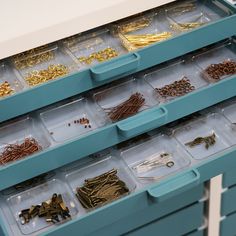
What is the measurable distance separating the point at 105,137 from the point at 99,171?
16 cm

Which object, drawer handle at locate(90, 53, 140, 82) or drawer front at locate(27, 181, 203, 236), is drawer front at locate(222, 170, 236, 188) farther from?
drawer handle at locate(90, 53, 140, 82)

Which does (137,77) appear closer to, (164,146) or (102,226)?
(164,146)

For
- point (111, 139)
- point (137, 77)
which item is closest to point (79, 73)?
point (111, 139)

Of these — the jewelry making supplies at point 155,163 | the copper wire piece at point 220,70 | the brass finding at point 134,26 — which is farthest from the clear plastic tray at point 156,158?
the brass finding at point 134,26

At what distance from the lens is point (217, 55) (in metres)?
1.64

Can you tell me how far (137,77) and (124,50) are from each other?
101mm

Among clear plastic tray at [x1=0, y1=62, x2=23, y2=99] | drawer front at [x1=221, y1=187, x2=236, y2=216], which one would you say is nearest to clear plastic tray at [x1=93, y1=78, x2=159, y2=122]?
clear plastic tray at [x1=0, y1=62, x2=23, y2=99]

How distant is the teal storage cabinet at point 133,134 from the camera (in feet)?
4.34

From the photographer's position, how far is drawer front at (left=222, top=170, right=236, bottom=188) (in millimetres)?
1487

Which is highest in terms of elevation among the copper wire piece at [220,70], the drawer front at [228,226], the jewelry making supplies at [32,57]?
the jewelry making supplies at [32,57]

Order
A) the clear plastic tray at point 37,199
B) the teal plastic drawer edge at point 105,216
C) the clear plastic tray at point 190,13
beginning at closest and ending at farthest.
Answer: the teal plastic drawer edge at point 105,216
the clear plastic tray at point 37,199
the clear plastic tray at point 190,13

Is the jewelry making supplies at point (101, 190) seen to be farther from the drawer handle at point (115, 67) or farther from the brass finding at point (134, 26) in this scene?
the brass finding at point (134, 26)

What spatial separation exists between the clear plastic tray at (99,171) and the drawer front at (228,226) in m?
0.35

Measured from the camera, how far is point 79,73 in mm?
1340
